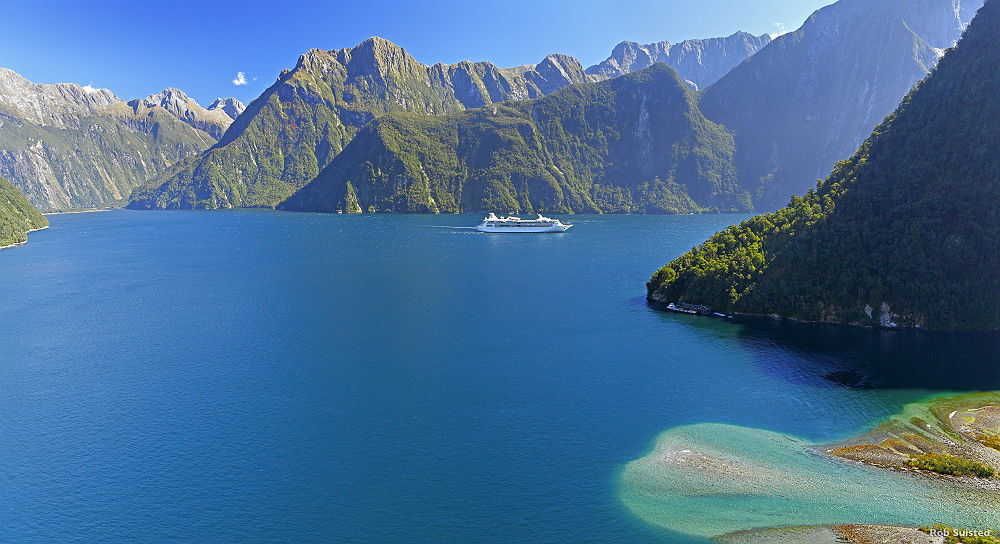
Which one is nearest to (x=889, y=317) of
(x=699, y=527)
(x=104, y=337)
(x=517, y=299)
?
(x=517, y=299)

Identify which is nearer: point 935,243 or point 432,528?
point 432,528

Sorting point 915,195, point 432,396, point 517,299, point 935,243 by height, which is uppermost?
point 915,195

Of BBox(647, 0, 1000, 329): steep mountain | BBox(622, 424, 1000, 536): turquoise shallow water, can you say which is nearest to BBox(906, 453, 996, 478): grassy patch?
BBox(622, 424, 1000, 536): turquoise shallow water

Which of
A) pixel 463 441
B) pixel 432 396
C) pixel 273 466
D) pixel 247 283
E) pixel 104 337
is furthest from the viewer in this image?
pixel 247 283

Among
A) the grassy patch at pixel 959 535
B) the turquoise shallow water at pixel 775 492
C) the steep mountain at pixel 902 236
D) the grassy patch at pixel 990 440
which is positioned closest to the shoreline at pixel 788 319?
the steep mountain at pixel 902 236

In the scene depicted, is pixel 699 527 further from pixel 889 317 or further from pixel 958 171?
pixel 958 171

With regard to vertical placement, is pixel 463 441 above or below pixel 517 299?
below
